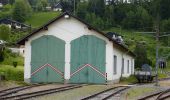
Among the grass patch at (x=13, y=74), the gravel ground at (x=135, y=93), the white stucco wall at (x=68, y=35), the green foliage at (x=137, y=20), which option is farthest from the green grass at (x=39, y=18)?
the gravel ground at (x=135, y=93)

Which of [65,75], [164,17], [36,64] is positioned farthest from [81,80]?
[164,17]

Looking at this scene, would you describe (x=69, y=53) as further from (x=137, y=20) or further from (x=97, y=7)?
(x=97, y=7)

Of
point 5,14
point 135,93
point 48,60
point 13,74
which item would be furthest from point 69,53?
point 5,14

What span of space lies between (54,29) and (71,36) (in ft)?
4.67

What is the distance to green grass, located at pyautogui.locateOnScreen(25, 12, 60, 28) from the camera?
A: 155m

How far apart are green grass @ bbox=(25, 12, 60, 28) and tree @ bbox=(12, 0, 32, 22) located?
1856mm

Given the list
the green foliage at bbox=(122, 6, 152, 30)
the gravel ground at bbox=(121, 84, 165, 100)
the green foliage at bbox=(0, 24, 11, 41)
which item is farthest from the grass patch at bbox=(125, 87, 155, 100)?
the green foliage at bbox=(122, 6, 152, 30)

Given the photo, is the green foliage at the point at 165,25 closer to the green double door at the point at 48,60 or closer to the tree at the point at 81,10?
the tree at the point at 81,10

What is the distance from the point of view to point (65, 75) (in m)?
36.2

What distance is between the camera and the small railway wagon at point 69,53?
118ft

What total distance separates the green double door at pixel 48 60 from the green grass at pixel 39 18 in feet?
381

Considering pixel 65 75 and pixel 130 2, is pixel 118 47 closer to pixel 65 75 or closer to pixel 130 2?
pixel 65 75

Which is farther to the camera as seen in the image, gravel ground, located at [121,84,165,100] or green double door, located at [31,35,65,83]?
green double door, located at [31,35,65,83]

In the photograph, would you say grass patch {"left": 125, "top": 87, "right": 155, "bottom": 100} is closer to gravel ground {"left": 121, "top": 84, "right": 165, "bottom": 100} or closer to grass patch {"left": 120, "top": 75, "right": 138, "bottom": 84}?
gravel ground {"left": 121, "top": 84, "right": 165, "bottom": 100}
